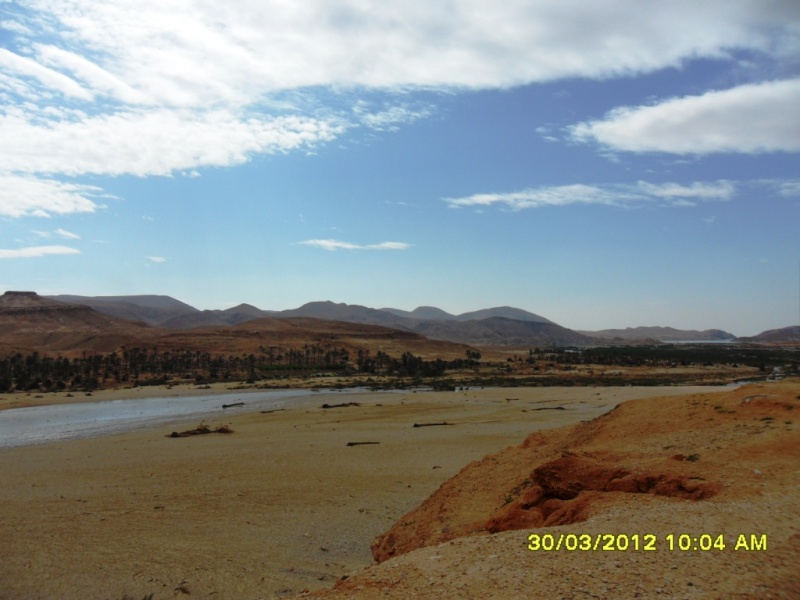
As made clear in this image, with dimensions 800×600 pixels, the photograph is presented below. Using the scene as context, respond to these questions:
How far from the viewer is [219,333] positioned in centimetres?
11750

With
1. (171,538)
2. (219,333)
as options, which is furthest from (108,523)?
(219,333)

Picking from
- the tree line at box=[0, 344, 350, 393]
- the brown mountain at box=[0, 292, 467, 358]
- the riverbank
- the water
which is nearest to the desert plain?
the water

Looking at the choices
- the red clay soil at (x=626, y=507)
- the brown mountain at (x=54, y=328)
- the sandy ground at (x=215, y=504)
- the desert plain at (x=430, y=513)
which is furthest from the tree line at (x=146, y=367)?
the red clay soil at (x=626, y=507)

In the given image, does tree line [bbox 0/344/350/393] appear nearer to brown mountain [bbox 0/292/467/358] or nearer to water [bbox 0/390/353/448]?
brown mountain [bbox 0/292/467/358]

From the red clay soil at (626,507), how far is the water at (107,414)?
2277 cm

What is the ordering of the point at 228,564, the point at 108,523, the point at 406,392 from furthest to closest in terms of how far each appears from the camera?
the point at 406,392 → the point at 108,523 → the point at 228,564

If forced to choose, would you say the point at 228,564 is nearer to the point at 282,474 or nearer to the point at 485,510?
the point at 485,510

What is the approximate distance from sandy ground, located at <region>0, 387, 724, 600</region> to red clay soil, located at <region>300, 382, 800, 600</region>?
2057 mm

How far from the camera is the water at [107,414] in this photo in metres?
27.9

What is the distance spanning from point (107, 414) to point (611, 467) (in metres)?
34.7

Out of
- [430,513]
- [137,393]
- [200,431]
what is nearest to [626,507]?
[430,513]

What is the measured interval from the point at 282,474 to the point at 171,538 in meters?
5.74

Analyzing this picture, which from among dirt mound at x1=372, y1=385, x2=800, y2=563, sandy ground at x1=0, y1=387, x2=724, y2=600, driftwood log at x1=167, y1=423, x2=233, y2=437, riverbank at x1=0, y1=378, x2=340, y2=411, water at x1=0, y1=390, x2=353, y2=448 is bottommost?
riverbank at x1=0, y1=378, x2=340, y2=411

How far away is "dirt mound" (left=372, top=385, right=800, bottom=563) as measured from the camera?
9.10 m
